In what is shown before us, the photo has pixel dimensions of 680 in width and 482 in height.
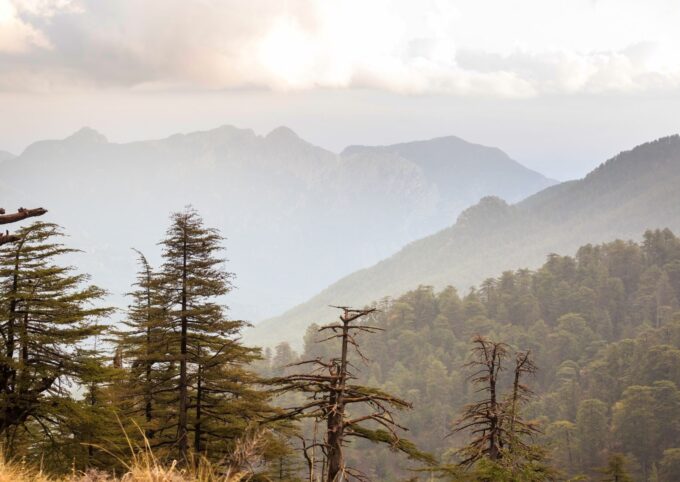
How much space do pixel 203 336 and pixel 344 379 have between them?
9.58 meters

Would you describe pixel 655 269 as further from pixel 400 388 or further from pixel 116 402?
pixel 116 402

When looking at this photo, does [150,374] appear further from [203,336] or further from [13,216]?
[13,216]

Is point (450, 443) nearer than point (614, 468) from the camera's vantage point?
No

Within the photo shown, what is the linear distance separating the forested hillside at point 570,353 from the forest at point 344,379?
366 millimetres

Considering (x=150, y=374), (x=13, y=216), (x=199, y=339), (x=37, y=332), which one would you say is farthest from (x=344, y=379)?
(x=150, y=374)

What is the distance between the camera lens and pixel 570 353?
128125mm

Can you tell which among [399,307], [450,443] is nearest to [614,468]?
[450,443]

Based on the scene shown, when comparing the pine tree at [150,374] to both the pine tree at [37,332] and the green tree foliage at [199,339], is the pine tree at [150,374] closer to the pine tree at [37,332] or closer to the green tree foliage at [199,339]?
the green tree foliage at [199,339]

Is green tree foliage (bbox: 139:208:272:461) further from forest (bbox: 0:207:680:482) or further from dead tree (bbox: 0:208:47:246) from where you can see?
dead tree (bbox: 0:208:47:246)

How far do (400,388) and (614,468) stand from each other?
9746 centimetres

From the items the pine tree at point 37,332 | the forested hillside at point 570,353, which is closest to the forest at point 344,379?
the pine tree at point 37,332

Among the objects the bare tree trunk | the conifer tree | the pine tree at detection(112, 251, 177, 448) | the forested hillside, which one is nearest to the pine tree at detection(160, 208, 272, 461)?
the bare tree trunk

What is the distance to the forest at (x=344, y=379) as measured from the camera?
9.74m

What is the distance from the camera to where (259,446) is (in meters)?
6.77
